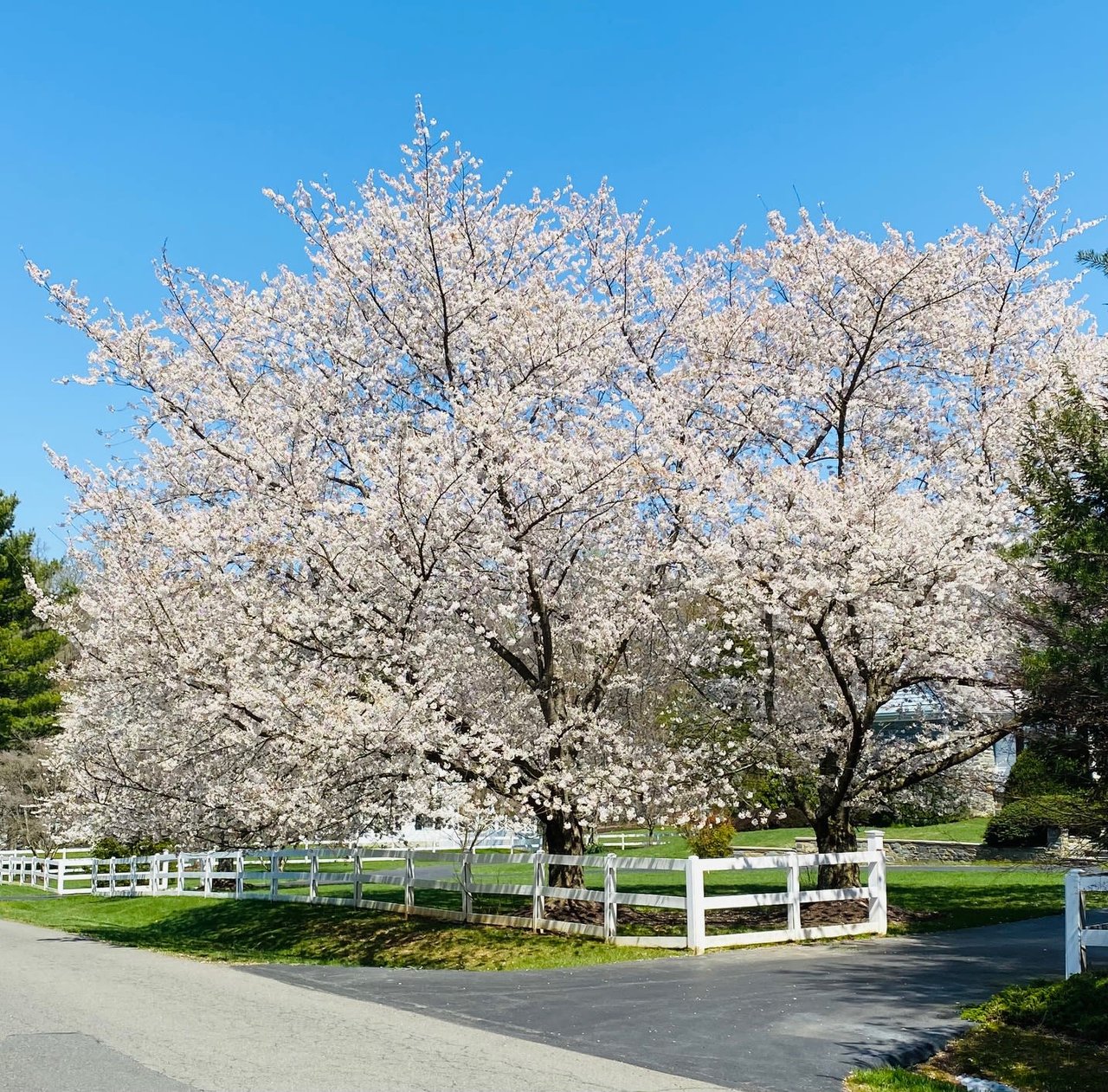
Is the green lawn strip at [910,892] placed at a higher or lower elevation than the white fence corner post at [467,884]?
lower

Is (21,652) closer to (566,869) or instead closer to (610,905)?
(566,869)

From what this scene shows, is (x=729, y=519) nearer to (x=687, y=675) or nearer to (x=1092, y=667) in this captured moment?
(x=687, y=675)

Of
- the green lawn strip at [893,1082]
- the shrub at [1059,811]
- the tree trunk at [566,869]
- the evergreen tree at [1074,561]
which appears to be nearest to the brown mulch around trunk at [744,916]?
the tree trunk at [566,869]

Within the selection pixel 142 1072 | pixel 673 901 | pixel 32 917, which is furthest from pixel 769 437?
pixel 32 917

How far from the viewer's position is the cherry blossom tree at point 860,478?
15.6m

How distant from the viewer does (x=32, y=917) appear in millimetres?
25484

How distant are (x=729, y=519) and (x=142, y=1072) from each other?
1138 centimetres

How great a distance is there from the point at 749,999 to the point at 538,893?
6.53m

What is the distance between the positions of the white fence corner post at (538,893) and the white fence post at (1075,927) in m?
8.10

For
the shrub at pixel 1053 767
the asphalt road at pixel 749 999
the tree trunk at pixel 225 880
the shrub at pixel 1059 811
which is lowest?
the tree trunk at pixel 225 880

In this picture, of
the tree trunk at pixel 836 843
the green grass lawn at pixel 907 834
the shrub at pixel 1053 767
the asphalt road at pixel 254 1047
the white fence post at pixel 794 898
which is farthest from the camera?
the green grass lawn at pixel 907 834

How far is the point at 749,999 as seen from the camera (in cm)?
1077

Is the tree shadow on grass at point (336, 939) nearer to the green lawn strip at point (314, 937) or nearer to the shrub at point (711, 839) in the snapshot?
the green lawn strip at point (314, 937)

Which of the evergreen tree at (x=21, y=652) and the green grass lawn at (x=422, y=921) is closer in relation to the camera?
the green grass lawn at (x=422, y=921)
